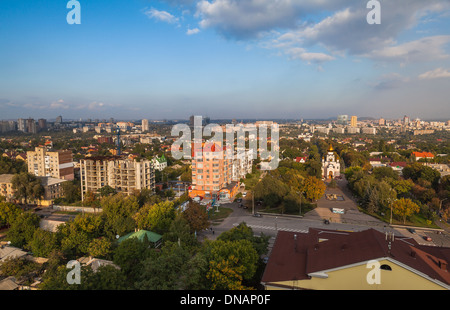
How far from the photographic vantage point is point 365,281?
23.3 ft

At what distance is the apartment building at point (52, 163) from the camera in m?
27.3

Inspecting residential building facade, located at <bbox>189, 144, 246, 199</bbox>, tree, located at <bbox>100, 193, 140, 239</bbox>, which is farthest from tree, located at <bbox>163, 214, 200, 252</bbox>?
residential building facade, located at <bbox>189, 144, 246, 199</bbox>

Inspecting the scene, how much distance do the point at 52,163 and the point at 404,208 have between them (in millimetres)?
29415

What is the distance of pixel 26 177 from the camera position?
70.5 feet

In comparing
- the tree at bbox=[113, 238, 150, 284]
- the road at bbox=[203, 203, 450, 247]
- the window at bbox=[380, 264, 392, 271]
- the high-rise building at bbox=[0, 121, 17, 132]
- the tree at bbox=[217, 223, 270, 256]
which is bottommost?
the road at bbox=[203, 203, 450, 247]

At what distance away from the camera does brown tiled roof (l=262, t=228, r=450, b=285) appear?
7.19 metres

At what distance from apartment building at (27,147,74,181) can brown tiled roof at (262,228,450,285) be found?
82.9ft

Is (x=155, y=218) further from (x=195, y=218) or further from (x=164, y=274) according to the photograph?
(x=164, y=274)

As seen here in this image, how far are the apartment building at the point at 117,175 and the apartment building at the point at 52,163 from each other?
6.39 meters

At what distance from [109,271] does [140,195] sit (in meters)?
11.6

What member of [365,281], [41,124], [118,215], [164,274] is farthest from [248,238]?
[41,124]

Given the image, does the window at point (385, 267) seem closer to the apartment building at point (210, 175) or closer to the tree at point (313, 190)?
the tree at point (313, 190)

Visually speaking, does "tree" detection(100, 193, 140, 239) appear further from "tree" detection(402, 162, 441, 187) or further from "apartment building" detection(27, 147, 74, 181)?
"tree" detection(402, 162, 441, 187)
